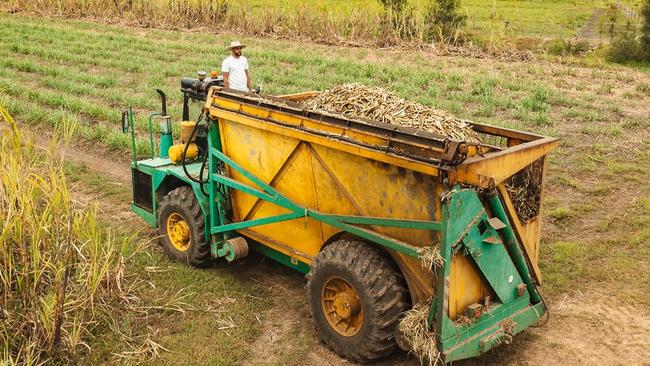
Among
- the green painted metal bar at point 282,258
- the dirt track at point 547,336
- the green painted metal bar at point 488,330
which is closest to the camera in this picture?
the green painted metal bar at point 488,330

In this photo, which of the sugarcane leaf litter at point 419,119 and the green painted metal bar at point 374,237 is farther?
the sugarcane leaf litter at point 419,119

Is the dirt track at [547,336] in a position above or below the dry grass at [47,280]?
below

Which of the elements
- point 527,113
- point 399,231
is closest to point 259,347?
point 399,231

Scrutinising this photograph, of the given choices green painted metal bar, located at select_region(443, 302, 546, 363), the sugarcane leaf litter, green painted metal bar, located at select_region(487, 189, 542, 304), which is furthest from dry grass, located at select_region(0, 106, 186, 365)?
green painted metal bar, located at select_region(487, 189, 542, 304)

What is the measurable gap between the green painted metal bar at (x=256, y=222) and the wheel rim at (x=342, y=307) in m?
0.66

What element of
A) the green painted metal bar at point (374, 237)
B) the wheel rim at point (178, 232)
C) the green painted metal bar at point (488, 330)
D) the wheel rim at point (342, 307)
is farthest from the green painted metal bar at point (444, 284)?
the wheel rim at point (178, 232)

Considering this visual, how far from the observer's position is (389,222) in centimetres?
495

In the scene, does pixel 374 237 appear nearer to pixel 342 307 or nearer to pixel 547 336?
pixel 342 307

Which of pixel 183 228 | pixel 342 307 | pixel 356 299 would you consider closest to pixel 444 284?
pixel 356 299

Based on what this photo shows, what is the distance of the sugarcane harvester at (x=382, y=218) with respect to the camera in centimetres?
467

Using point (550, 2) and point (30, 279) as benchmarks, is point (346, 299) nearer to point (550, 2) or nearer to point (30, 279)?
point (30, 279)

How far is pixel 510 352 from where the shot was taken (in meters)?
5.45

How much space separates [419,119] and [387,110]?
31 centimetres

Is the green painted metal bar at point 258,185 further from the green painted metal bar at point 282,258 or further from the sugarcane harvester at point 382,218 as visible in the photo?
the green painted metal bar at point 282,258
